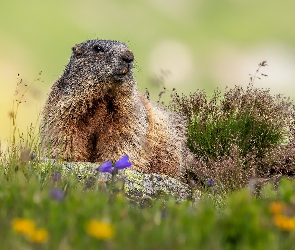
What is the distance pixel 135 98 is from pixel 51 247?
18.3ft

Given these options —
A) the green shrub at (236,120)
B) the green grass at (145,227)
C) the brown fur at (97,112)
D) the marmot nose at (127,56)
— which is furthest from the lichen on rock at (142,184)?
the green grass at (145,227)

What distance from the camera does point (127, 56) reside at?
7.83m

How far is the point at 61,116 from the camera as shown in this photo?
27.1 feet

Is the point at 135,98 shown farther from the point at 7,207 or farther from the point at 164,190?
the point at 7,207

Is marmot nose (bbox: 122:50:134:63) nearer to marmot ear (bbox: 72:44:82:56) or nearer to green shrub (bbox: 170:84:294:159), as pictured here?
marmot ear (bbox: 72:44:82:56)

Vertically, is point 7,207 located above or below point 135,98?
below

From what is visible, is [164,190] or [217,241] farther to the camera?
[164,190]

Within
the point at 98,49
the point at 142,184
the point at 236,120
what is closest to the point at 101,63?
the point at 98,49

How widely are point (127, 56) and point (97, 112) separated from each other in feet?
2.96

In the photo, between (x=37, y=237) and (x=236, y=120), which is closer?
(x=37, y=237)

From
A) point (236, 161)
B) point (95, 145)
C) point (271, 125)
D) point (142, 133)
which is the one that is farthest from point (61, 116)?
point (271, 125)

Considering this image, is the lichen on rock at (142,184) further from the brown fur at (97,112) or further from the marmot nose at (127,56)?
the marmot nose at (127,56)

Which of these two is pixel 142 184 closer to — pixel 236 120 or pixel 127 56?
pixel 127 56

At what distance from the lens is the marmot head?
7891mm
